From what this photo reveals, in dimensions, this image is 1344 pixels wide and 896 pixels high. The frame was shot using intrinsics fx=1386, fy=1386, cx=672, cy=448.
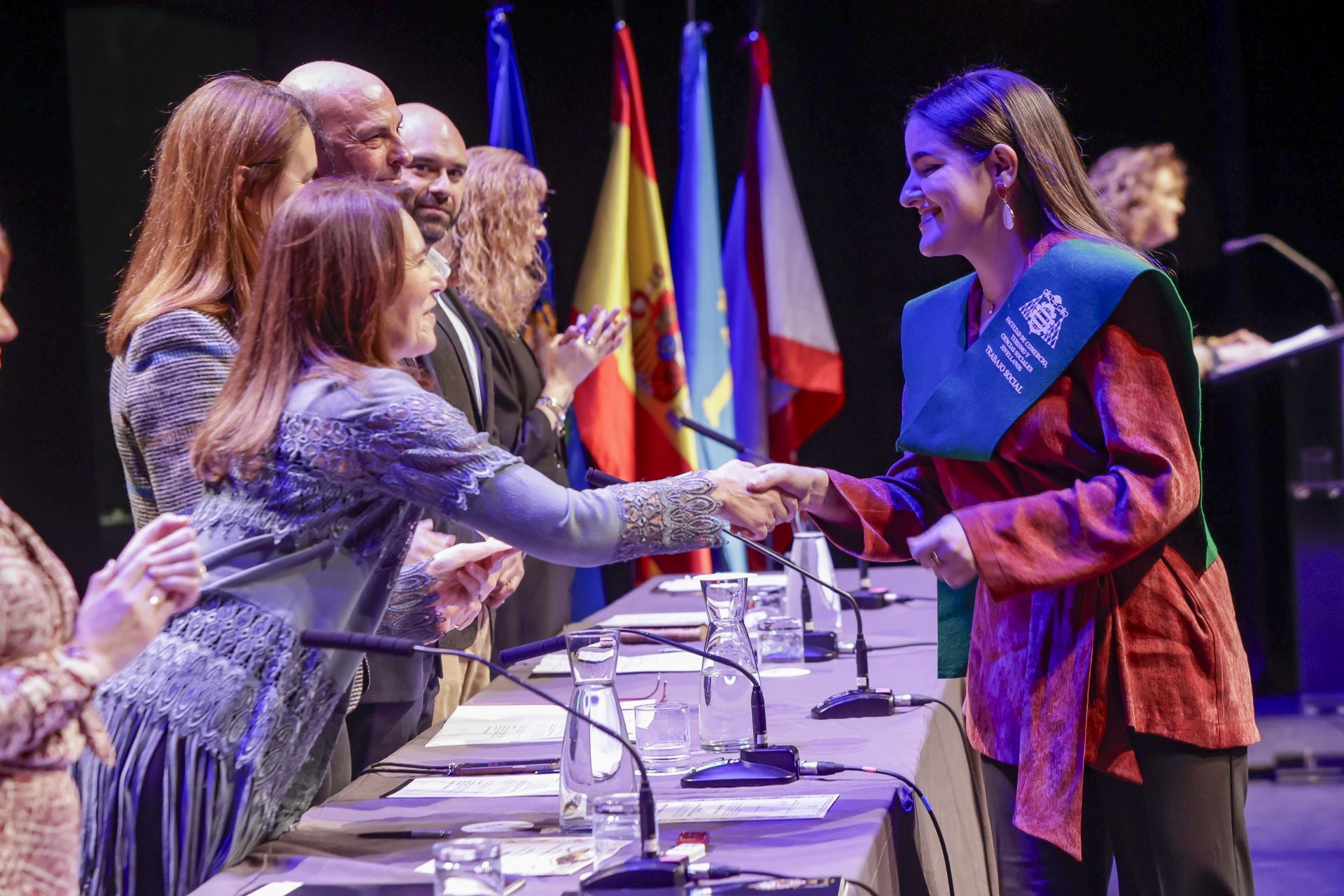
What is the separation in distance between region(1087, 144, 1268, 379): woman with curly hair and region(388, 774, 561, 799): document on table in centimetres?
342

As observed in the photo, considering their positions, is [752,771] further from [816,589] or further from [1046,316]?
[816,589]

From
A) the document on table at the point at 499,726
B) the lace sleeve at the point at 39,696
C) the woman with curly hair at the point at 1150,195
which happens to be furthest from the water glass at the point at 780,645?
the woman with curly hair at the point at 1150,195

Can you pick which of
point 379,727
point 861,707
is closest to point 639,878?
point 861,707

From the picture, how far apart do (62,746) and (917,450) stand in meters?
1.04

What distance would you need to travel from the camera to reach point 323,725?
1554mm

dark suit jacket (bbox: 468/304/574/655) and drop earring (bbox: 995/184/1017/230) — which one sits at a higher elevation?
drop earring (bbox: 995/184/1017/230)

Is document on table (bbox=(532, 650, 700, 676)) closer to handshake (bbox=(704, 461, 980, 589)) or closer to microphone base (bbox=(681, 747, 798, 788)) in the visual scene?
handshake (bbox=(704, 461, 980, 589))

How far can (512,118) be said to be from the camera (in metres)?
4.58

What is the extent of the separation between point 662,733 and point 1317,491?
4.04 m

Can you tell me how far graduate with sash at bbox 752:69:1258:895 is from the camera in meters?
1.54

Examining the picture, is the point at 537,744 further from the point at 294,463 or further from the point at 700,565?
the point at 700,565

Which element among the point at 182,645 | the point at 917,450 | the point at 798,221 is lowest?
the point at 182,645

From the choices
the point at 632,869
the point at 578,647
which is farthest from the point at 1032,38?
the point at 632,869

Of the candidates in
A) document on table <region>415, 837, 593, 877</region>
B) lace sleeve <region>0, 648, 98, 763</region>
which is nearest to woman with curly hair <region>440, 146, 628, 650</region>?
document on table <region>415, 837, 593, 877</region>
